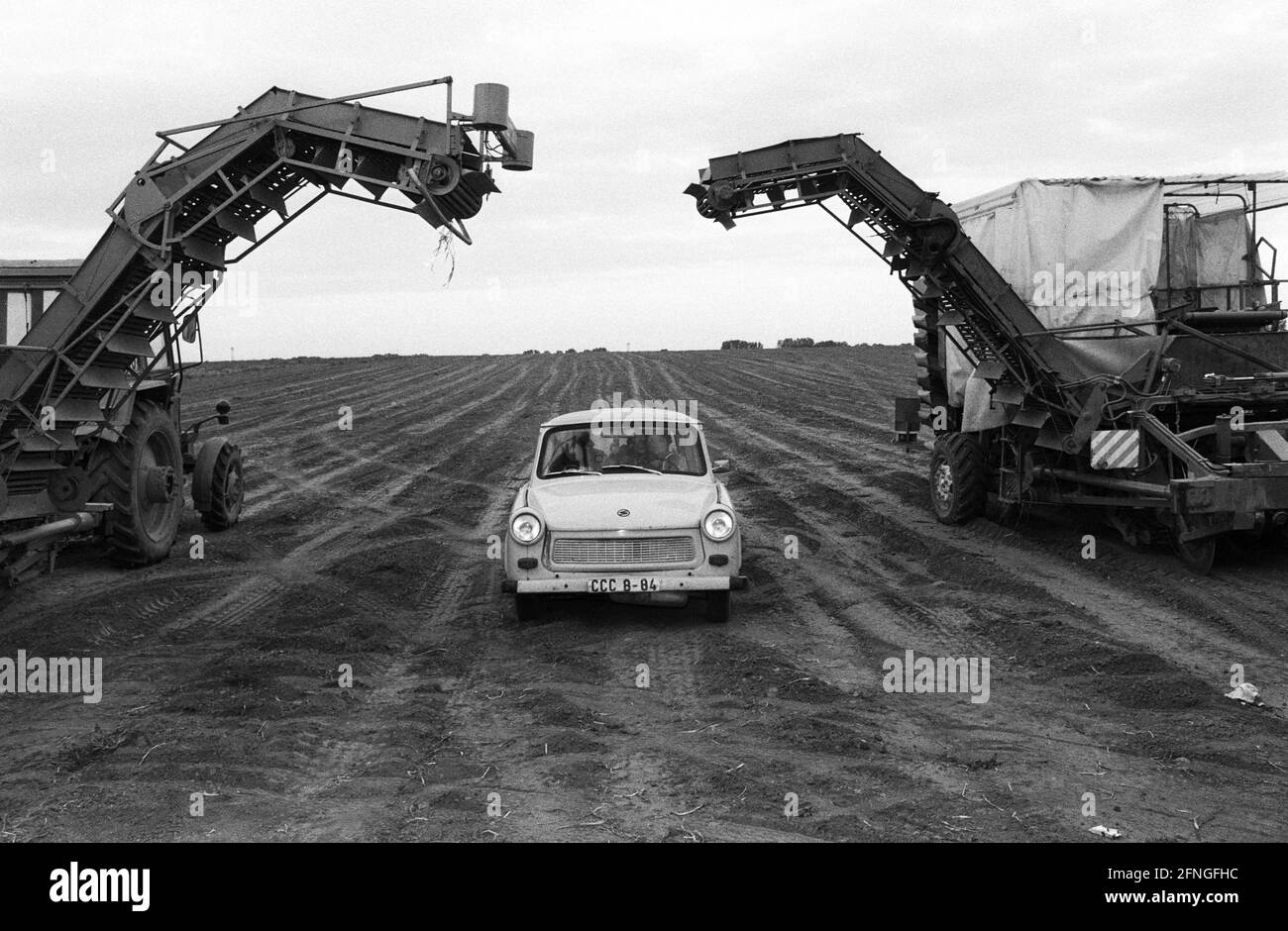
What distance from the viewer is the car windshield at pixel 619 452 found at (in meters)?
9.98

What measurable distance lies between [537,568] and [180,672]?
2.59 meters

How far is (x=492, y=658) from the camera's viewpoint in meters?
8.08

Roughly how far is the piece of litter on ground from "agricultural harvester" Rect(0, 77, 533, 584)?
6.03m

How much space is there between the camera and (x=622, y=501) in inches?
354

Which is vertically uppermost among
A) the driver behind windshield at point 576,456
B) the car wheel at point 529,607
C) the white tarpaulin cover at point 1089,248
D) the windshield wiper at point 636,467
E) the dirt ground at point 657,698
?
the white tarpaulin cover at point 1089,248

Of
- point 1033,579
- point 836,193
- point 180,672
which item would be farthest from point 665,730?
point 836,193

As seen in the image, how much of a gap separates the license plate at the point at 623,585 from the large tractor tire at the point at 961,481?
575cm

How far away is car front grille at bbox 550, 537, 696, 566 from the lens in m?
8.72

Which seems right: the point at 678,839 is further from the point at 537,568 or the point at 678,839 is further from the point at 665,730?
the point at 537,568

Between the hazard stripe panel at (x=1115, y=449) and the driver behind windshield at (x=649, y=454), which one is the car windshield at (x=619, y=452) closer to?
the driver behind windshield at (x=649, y=454)

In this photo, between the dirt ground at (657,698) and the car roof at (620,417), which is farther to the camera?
the car roof at (620,417)

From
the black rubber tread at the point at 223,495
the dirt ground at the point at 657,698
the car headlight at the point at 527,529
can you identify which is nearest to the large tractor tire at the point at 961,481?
the dirt ground at the point at 657,698

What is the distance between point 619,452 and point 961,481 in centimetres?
487

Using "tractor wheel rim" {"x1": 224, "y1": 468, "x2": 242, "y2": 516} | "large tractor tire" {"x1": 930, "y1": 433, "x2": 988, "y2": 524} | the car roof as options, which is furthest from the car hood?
"tractor wheel rim" {"x1": 224, "y1": 468, "x2": 242, "y2": 516}
